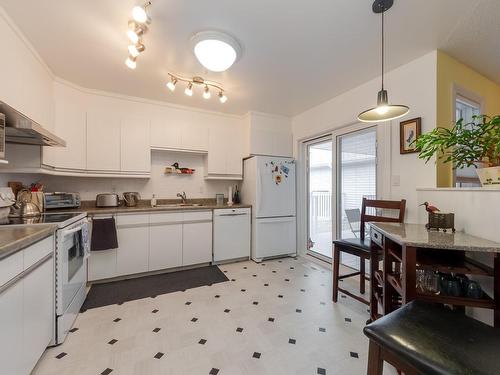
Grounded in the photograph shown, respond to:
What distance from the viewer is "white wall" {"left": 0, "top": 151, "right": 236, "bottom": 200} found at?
2.85 m

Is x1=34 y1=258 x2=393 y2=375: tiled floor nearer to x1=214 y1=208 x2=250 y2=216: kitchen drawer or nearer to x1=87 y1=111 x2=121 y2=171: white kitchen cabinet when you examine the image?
x1=214 y1=208 x2=250 y2=216: kitchen drawer

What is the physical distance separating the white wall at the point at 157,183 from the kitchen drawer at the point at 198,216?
603 millimetres

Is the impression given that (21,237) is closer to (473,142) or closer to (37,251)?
(37,251)

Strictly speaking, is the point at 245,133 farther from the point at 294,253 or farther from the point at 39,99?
the point at 39,99

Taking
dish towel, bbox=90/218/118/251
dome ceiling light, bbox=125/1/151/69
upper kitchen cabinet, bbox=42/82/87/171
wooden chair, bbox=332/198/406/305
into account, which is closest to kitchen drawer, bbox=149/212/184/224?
dish towel, bbox=90/218/118/251

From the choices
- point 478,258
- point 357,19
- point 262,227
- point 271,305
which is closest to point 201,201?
point 262,227

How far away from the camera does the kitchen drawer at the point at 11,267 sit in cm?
103

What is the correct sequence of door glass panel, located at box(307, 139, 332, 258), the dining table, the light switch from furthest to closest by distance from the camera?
door glass panel, located at box(307, 139, 332, 258) → the light switch → the dining table

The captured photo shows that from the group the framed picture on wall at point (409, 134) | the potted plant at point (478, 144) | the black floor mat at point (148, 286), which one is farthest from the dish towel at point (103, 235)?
the framed picture on wall at point (409, 134)

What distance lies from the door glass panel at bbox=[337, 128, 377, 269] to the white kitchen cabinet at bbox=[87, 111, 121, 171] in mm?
3037

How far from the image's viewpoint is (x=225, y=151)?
3.64m

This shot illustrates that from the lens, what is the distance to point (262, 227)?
3.45m

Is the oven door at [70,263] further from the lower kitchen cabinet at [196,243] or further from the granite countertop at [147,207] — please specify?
the lower kitchen cabinet at [196,243]

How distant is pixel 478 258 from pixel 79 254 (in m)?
3.14
